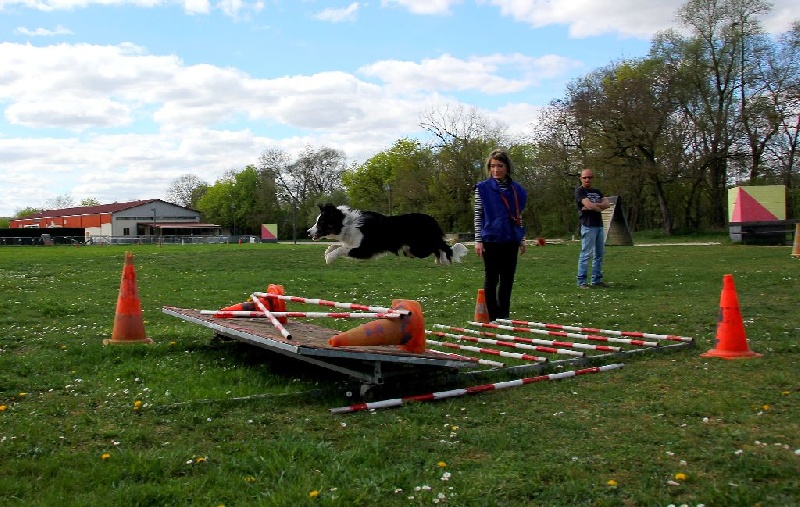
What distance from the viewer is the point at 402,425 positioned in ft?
16.4

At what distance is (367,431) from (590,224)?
1085 centimetres

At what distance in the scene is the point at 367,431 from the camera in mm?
4914

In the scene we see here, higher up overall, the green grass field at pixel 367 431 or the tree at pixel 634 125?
the tree at pixel 634 125

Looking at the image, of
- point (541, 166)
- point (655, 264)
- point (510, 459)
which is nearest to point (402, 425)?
point (510, 459)

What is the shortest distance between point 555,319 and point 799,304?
4.06 meters

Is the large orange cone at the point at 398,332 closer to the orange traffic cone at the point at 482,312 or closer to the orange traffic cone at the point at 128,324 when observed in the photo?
the orange traffic cone at the point at 128,324

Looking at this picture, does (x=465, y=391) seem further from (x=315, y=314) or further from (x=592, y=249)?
(x=592, y=249)

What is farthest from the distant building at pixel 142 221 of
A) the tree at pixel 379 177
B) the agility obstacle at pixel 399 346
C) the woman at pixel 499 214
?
the agility obstacle at pixel 399 346

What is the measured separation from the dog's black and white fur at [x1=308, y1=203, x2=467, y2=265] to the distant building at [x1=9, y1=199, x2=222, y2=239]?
11089 centimetres

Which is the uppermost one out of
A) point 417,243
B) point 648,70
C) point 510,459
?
point 648,70

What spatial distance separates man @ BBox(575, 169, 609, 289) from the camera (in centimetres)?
1433

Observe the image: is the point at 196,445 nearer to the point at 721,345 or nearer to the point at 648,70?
the point at 721,345

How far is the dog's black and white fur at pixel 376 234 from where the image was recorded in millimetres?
6621

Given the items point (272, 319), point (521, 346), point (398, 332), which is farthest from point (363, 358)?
point (521, 346)
